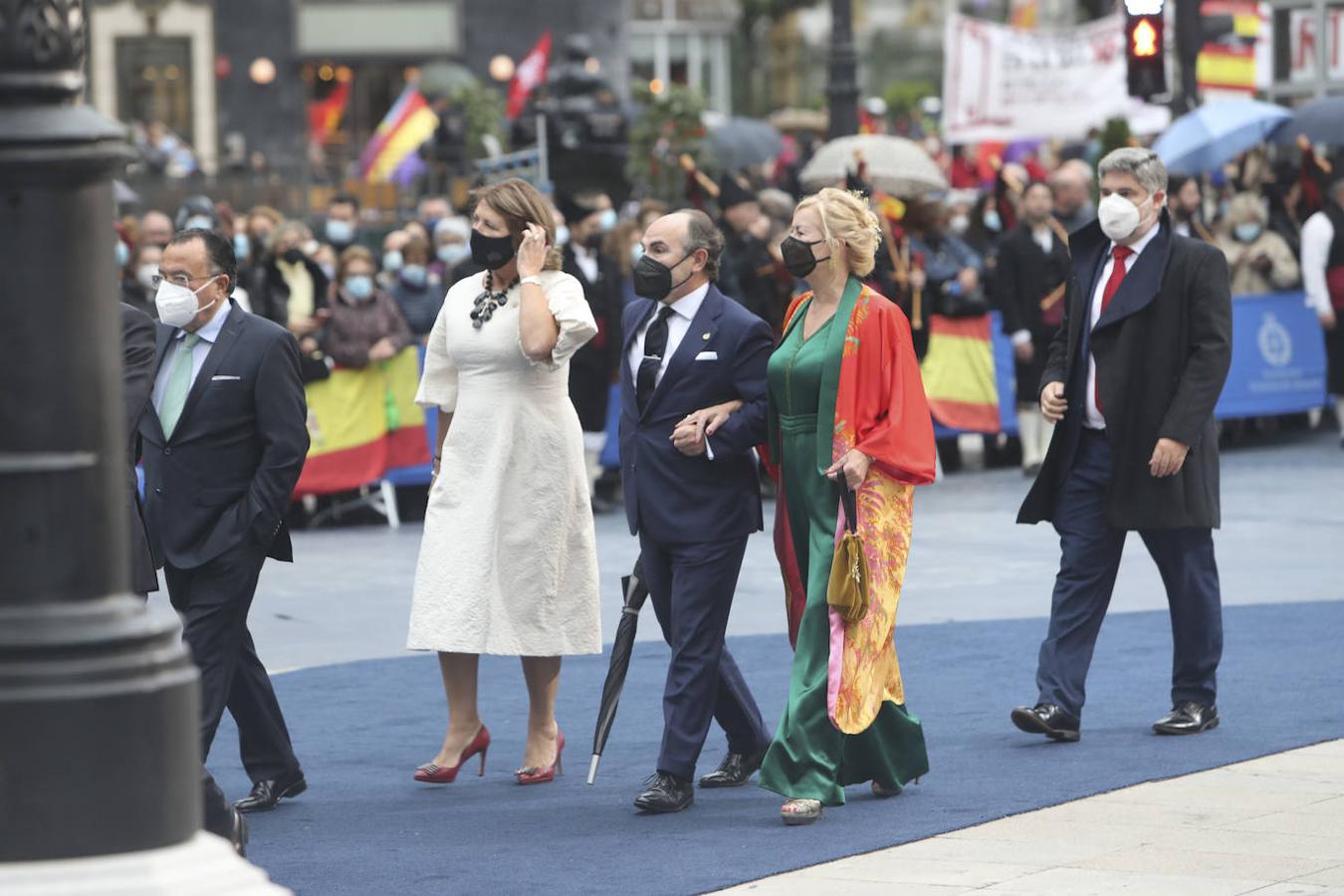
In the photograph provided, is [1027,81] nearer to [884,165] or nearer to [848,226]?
[884,165]

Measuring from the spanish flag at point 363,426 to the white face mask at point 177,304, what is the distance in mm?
8369

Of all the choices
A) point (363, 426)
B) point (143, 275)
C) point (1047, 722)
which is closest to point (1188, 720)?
point (1047, 722)

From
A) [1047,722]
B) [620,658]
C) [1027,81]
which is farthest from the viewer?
[1027,81]

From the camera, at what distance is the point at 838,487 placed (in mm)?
7664

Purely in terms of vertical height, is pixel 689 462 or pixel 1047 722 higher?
pixel 689 462

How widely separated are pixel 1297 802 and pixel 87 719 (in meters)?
4.26

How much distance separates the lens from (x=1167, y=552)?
896 centimetres

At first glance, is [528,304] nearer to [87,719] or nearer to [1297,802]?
[1297,802]

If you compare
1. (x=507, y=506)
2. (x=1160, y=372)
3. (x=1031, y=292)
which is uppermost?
(x=1160, y=372)

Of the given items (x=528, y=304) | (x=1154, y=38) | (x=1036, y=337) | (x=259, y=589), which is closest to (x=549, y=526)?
(x=528, y=304)

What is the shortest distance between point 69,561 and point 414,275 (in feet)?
42.7

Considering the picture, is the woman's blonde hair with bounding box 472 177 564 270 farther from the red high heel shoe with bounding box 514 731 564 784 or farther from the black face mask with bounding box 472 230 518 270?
the red high heel shoe with bounding box 514 731 564 784

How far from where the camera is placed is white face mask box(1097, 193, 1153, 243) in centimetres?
880

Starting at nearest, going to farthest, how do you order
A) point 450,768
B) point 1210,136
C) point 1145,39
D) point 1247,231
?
point 450,768 → point 1145,39 → point 1247,231 → point 1210,136
